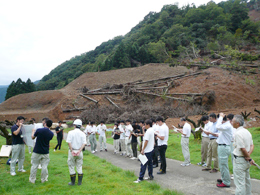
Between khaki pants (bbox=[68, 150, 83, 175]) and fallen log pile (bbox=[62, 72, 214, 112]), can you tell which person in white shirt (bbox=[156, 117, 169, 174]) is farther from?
fallen log pile (bbox=[62, 72, 214, 112])

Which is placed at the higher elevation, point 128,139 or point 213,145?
point 213,145

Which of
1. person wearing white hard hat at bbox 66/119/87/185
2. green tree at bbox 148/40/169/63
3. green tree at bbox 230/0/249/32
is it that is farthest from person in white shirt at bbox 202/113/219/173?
green tree at bbox 230/0/249/32

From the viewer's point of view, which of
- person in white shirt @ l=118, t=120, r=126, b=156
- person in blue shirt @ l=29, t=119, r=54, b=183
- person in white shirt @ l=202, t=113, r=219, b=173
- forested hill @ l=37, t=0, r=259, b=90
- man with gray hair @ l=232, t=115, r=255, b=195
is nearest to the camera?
man with gray hair @ l=232, t=115, r=255, b=195

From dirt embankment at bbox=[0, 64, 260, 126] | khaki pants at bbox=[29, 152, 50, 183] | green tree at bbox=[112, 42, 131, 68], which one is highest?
green tree at bbox=[112, 42, 131, 68]

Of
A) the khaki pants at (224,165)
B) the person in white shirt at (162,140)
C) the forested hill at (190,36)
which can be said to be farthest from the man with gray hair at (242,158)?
the forested hill at (190,36)

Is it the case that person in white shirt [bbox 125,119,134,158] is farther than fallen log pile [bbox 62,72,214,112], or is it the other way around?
fallen log pile [bbox 62,72,214,112]

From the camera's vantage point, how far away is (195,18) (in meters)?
61.4

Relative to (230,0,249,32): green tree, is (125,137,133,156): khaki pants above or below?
below

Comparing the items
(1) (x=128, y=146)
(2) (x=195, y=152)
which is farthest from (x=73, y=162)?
(2) (x=195, y=152)

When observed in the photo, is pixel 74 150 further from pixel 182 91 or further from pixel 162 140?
pixel 182 91

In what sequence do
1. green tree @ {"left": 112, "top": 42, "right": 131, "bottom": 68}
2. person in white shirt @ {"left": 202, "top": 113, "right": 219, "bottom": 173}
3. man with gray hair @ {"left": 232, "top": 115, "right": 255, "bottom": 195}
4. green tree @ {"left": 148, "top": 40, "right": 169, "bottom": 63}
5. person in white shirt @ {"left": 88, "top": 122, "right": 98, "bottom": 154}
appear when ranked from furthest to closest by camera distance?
1. green tree @ {"left": 112, "top": 42, "right": 131, "bottom": 68}
2. green tree @ {"left": 148, "top": 40, "right": 169, "bottom": 63}
3. person in white shirt @ {"left": 88, "top": 122, "right": 98, "bottom": 154}
4. person in white shirt @ {"left": 202, "top": 113, "right": 219, "bottom": 173}
5. man with gray hair @ {"left": 232, "top": 115, "right": 255, "bottom": 195}

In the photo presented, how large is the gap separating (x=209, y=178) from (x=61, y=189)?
4355 millimetres

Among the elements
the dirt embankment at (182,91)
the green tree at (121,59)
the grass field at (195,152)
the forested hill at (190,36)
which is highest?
the forested hill at (190,36)

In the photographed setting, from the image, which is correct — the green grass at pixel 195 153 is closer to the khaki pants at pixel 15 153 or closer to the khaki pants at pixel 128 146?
the khaki pants at pixel 128 146
